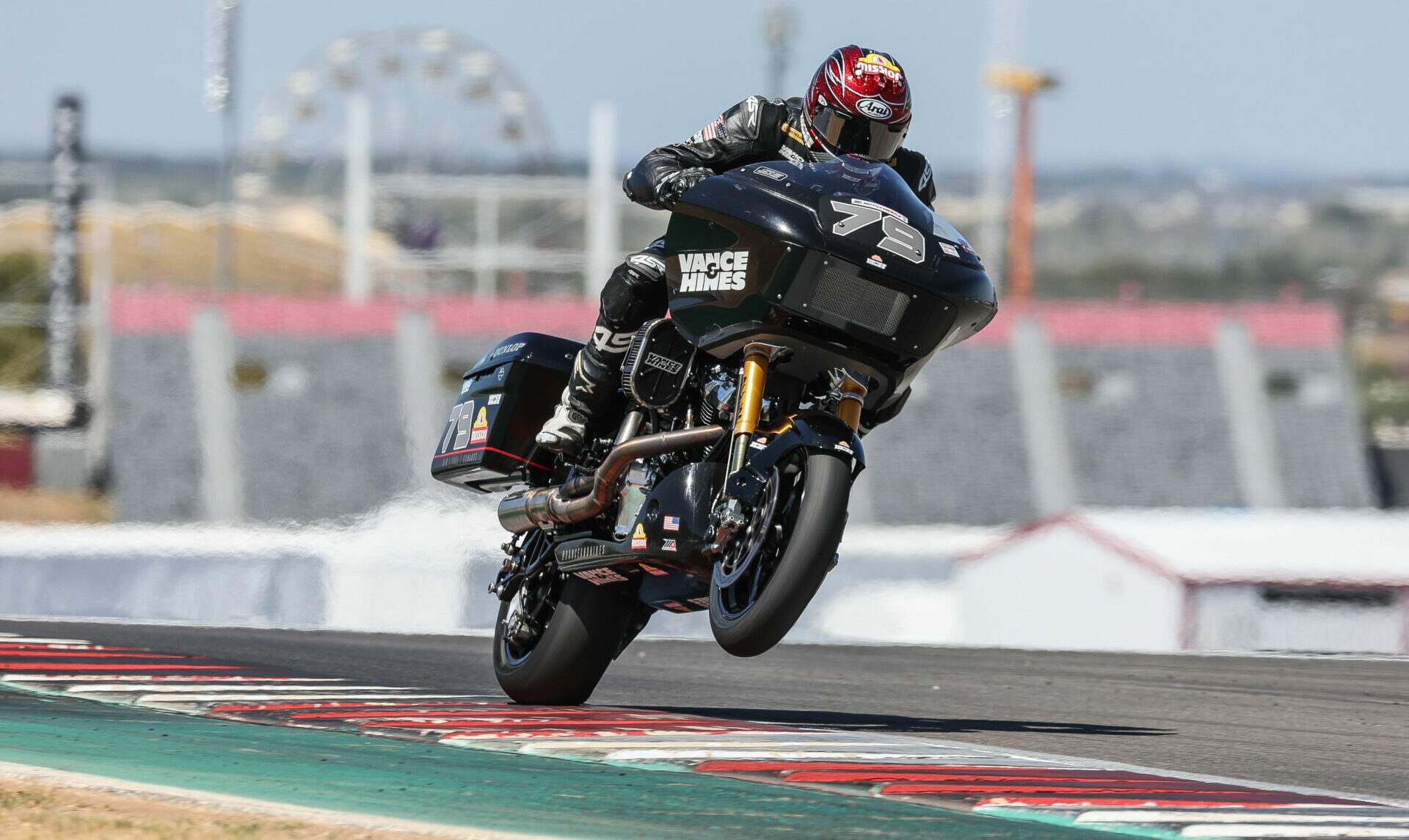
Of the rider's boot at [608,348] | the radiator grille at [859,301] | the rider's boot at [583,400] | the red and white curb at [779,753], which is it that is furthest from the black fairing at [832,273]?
the red and white curb at [779,753]

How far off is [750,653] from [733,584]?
0.27 metres

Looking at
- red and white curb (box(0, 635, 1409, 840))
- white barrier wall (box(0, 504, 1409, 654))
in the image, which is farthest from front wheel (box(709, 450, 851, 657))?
white barrier wall (box(0, 504, 1409, 654))

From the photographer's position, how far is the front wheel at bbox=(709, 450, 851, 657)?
530 centimetres

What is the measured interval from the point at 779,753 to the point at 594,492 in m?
1.60

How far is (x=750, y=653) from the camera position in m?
5.42

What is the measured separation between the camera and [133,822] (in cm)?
389

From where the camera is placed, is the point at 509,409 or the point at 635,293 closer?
the point at 635,293

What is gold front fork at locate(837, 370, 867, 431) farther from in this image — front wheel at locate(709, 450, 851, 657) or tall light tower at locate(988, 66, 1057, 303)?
tall light tower at locate(988, 66, 1057, 303)

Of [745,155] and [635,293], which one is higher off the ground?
[745,155]

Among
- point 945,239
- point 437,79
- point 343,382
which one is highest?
point 437,79

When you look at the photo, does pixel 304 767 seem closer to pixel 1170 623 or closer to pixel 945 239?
pixel 945 239

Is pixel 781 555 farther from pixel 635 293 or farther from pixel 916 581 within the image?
pixel 916 581

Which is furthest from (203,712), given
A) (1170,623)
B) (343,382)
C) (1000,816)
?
(343,382)

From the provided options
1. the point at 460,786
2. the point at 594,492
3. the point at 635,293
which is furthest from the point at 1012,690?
the point at 460,786
